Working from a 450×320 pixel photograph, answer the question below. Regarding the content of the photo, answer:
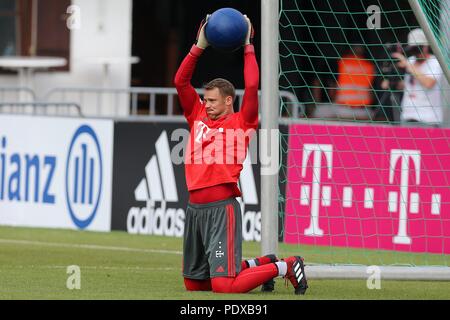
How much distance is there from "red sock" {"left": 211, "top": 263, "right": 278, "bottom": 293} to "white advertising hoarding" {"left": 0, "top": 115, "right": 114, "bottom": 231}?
23.1ft

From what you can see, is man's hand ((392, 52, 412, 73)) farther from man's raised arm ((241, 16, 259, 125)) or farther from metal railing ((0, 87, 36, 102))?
metal railing ((0, 87, 36, 102))

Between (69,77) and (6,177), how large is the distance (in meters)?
8.70

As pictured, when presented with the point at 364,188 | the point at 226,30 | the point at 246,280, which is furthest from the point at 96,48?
the point at 246,280

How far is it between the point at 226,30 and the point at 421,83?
628cm

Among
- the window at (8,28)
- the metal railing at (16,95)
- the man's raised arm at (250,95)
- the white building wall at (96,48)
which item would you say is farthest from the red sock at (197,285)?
the window at (8,28)

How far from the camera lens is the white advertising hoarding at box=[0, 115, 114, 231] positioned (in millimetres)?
17203

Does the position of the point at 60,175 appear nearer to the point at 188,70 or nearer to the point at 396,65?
Result: the point at 396,65

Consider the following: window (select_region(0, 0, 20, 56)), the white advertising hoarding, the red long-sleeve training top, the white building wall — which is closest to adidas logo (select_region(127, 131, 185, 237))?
the white advertising hoarding

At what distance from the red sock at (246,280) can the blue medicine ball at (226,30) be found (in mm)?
1748

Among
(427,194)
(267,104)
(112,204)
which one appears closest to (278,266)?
(267,104)

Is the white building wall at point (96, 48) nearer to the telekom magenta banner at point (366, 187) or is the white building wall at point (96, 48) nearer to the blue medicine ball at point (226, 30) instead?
the telekom magenta banner at point (366, 187)

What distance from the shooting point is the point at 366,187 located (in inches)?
603

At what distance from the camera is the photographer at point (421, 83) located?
52.5 feet

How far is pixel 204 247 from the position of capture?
10.5 m
